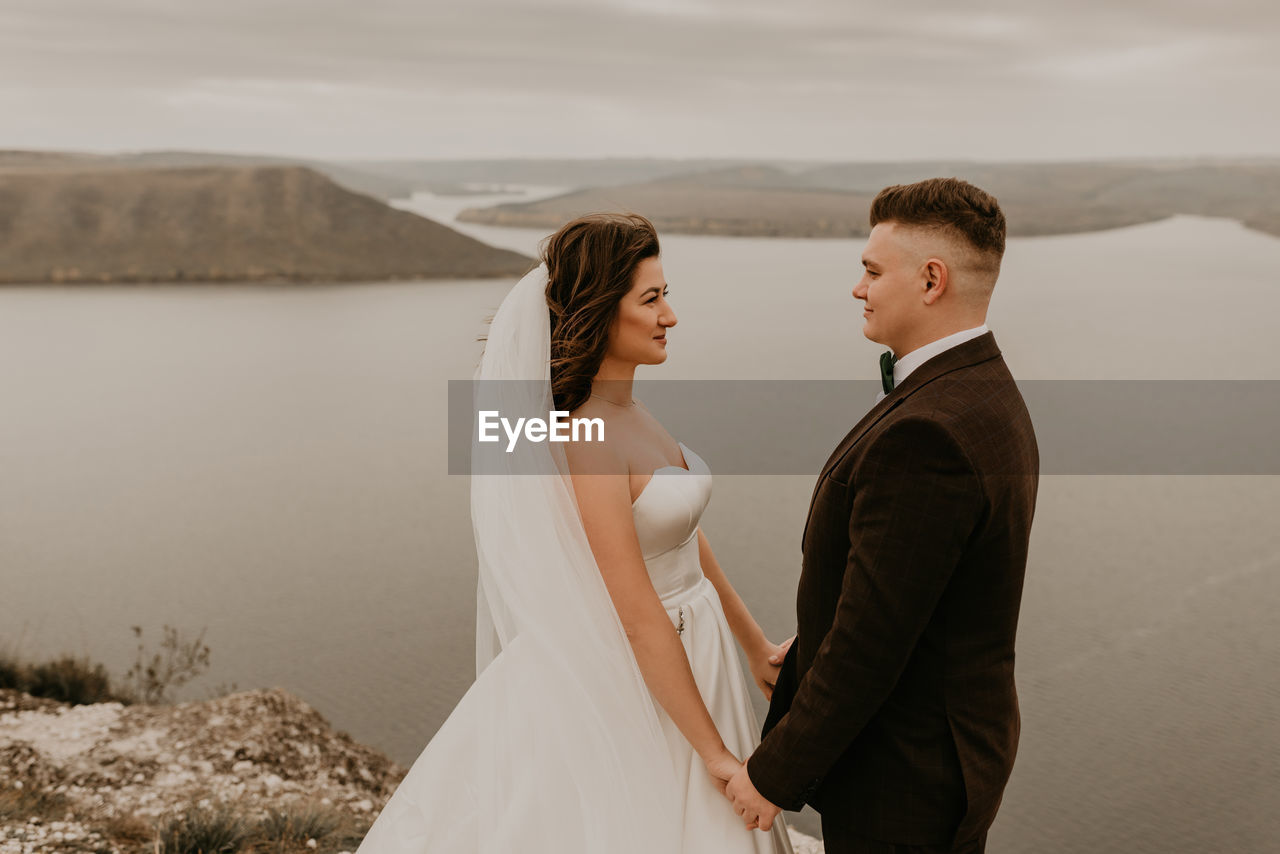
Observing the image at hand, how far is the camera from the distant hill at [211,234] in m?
52.0

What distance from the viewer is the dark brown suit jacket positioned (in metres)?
2.00

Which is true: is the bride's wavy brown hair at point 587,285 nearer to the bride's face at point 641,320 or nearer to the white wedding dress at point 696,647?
the bride's face at point 641,320

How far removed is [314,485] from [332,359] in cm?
1657

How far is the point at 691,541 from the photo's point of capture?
291 cm

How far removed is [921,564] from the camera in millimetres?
2004

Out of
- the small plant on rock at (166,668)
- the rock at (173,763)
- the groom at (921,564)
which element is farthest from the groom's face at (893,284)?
the small plant on rock at (166,668)

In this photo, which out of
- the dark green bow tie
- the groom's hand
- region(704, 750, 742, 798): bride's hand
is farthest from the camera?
region(704, 750, 742, 798): bride's hand

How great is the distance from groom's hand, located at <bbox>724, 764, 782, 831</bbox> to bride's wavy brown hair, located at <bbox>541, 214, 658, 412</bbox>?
3.44 ft

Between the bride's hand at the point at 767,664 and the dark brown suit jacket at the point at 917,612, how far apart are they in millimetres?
692

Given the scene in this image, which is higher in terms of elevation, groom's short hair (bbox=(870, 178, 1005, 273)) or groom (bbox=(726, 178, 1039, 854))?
groom's short hair (bbox=(870, 178, 1005, 273))

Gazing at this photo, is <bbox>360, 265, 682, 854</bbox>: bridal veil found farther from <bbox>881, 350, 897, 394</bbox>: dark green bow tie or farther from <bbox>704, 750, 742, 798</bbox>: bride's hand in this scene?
<bbox>881, 350, 897, 394</bbox>: dark green bow tie

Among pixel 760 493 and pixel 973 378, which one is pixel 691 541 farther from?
pixel 760 493

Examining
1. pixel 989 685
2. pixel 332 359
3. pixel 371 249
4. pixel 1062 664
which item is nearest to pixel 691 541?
pixel 989 685

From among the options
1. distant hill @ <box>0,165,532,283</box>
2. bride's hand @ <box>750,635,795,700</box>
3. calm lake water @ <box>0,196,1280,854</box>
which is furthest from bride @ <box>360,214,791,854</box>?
distant hill @ <box>0,165,532,283</box>
